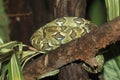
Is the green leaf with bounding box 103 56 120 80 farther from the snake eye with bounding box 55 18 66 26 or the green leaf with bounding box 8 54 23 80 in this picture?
the green leaf with bounding box 8 54 23 80

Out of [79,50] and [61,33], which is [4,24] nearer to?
[61,33]

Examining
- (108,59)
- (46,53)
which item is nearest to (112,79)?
(108,59)

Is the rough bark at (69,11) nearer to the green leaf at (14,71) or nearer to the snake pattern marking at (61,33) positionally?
the snake pattern marking at (61,33)

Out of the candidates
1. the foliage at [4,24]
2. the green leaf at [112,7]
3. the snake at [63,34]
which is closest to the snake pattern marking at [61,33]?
the snake at [63,34]

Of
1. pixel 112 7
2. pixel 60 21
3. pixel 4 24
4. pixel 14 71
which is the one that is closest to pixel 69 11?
pixel 60 21

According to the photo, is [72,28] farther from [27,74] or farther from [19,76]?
[19,76]

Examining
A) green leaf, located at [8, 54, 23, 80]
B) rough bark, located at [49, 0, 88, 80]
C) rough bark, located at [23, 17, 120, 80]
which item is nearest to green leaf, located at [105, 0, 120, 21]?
rough bark, located at [23, 17, 120, 80]
